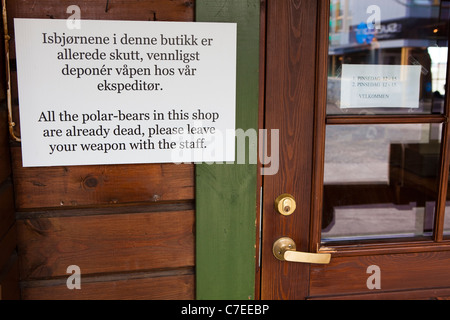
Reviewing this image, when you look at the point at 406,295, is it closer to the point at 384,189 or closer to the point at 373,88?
the point at 373,88

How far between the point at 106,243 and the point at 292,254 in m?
0.58

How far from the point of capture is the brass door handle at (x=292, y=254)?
1315mm

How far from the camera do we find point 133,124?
121 centimetres

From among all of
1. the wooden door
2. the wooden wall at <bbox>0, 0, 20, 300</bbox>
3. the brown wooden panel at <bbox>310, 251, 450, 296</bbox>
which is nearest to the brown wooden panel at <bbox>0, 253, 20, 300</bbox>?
the wooden wall at <bbox>0, 0, 20, 300</bbox>

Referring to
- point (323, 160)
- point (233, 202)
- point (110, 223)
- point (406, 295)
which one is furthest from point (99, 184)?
point (406, 295)

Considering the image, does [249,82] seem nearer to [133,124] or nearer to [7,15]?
[133,124]

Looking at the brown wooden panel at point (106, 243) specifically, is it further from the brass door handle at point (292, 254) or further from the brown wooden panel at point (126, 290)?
the brass door handle at point (292, 254)

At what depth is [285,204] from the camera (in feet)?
4.32

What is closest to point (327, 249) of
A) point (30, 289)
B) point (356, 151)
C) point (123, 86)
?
point (123, 86)

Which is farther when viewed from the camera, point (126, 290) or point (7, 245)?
point (126, 290)

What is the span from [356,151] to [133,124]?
6.16 metres

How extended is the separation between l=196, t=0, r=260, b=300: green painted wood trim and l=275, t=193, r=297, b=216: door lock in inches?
3.1

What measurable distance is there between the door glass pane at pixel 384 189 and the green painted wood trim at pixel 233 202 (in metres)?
0.31

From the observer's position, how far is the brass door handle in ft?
4.32
